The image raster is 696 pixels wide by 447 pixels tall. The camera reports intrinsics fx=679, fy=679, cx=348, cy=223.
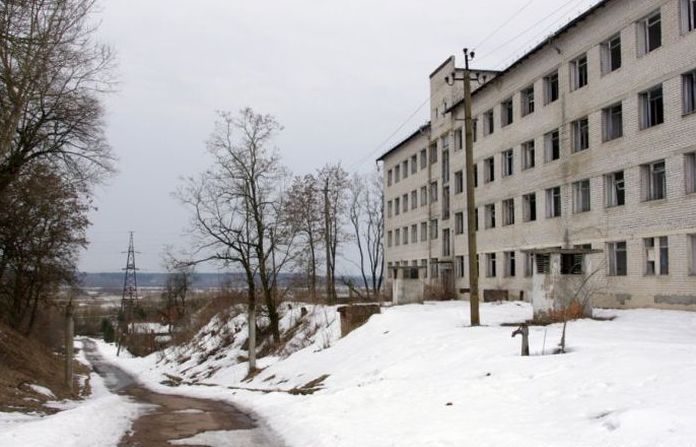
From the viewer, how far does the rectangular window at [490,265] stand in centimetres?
4362

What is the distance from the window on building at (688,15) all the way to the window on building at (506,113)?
15964 mm

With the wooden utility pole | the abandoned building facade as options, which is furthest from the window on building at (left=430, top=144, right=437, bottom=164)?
the wooden utility pole

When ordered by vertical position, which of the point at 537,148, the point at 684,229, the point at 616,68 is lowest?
the point at 684,229

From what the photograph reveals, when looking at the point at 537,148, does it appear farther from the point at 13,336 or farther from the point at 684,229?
the point at 13,336

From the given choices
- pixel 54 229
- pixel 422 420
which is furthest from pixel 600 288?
pixel 54 229

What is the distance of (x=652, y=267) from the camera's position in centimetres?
2775

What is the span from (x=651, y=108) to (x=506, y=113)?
14.3m

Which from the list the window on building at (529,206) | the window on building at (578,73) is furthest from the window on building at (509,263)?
the window on building at (578,73)

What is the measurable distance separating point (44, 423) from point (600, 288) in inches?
933

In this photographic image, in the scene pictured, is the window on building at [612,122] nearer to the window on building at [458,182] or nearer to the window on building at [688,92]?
the window on building at [688,92]

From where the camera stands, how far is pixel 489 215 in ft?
146

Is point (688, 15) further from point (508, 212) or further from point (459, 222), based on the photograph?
point (459, 222)

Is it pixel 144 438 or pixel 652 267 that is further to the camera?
pixel 652 267

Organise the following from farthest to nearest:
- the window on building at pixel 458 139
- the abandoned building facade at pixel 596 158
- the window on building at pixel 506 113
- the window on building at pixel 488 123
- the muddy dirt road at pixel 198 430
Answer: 1. the window on building at pixel 458 139
2. the window on building at pixel 488 123
3. the window on building at pixel 506 113
4. the abandoned building facade at pixel 596 158
5. the muddy dirt road at pixel 198 430
